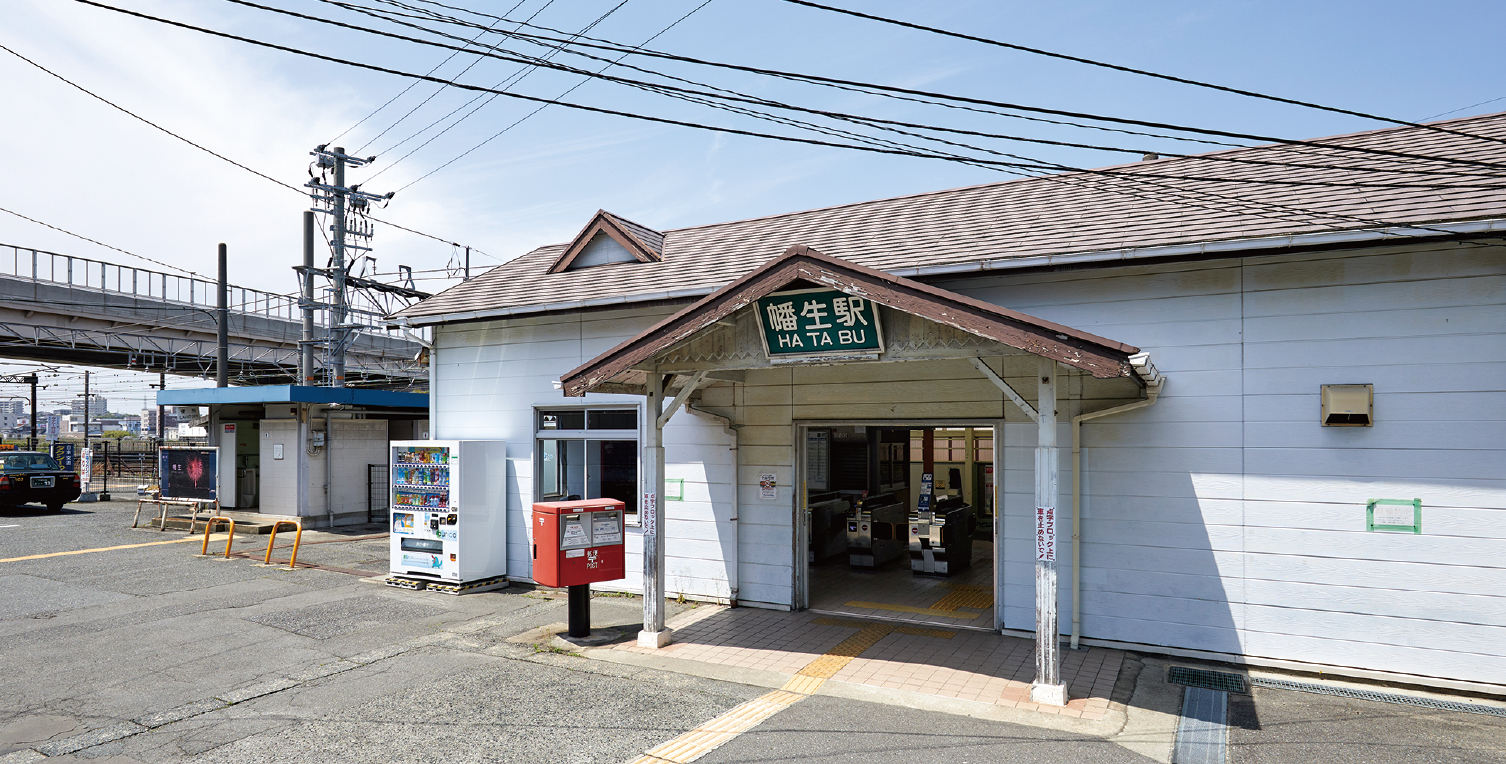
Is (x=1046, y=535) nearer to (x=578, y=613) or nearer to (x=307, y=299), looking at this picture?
(x=578, y=613)

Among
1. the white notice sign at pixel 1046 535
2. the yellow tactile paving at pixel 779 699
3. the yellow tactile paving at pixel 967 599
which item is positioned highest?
the white notice sign at pixel 1046 535

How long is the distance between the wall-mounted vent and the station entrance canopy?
4.66 ft

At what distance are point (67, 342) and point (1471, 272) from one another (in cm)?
3390

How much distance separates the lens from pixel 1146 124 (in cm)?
667

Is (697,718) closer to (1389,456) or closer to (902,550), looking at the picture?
(1389,456)

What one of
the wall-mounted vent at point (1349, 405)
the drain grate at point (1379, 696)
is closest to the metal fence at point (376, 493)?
the drain grate at point (1379, 696)

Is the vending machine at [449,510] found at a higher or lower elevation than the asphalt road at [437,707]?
higher

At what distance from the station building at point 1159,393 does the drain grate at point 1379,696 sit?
27cm

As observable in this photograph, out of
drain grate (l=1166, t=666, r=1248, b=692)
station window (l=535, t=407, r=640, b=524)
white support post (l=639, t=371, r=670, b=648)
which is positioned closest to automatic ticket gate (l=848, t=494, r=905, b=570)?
station window (l=535, t=407, r=640, b=524)

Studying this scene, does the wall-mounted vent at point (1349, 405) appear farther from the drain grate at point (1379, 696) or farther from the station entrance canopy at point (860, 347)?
the drain grate at point (1379, 696)

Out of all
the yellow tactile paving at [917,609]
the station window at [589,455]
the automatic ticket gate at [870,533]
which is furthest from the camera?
the automatic ticket gate at [870,533]

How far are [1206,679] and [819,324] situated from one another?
4697 millimetres

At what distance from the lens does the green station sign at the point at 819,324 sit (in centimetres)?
700

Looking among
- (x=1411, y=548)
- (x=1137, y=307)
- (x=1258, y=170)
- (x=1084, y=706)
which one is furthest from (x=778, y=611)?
(x=1258, y=170)
